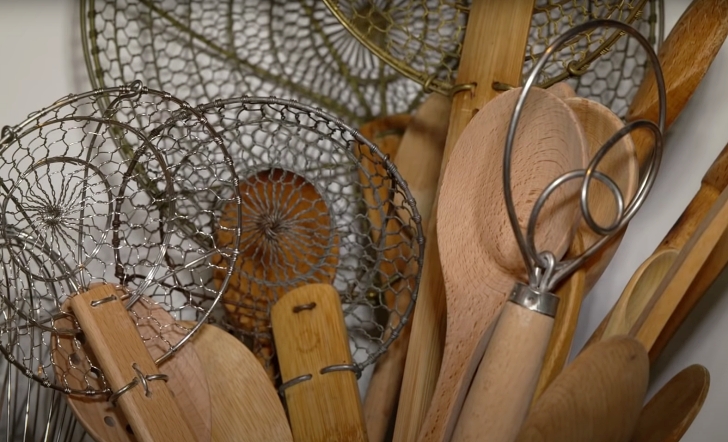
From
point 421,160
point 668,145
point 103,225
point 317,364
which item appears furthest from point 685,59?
point 103,225

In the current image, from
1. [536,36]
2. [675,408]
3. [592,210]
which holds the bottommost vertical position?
[675,408]

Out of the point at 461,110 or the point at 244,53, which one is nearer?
the point at 461,110

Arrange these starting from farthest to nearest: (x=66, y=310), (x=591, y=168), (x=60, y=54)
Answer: (x=60, y=54), (x=66, y=310), (x=591, y=168)

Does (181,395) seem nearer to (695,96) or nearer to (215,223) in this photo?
A: (215,223)

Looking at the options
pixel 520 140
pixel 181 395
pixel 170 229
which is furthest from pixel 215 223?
pixel 520 140

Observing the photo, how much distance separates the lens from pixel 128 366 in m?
0.44

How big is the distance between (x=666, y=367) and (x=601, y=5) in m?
0.28

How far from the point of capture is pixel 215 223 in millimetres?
557

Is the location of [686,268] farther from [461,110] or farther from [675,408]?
[461,110]

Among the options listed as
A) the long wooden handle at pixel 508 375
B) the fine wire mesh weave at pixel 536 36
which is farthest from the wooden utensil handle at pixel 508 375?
the fine wire mesh weave at pixel 536 36

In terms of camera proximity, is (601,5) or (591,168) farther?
(601,5)

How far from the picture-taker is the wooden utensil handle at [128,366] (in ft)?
1.42

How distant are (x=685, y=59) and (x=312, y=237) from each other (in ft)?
0.99

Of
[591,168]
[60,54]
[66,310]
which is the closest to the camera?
[591,168]
